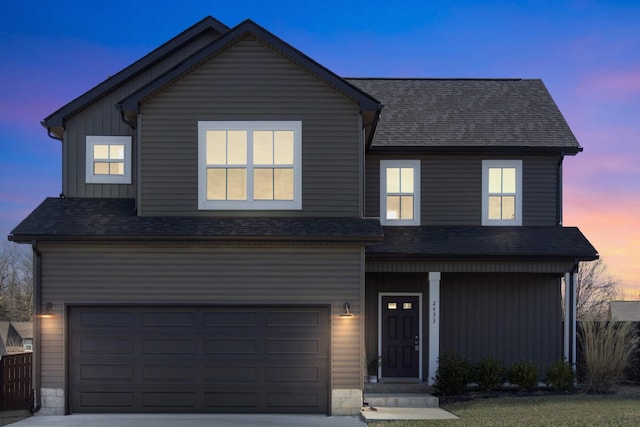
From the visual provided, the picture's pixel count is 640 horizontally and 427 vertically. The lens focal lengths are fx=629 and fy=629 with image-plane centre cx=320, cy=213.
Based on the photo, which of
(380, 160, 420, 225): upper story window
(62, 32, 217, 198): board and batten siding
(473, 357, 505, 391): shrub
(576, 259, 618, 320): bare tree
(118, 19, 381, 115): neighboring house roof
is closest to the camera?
(118, 19, 381, 115): neighboring house roof

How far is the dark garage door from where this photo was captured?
12.3m

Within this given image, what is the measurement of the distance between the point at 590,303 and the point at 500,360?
1149 inches

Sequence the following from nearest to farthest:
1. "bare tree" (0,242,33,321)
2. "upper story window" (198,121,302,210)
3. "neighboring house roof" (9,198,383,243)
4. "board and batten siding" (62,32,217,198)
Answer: "neighboring house roof" (9,198,383,243), "upper story window" (198,121,302,210), "board and batten siding" (62,32,217,198), "bare tree" (0,242,33,321)

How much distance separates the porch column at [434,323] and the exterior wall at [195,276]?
2.97 m

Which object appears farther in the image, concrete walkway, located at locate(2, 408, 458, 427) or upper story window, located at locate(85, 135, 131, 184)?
upper story window, located at locate(85, 135, 131, 184)

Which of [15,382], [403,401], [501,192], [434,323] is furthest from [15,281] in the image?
[501,192]

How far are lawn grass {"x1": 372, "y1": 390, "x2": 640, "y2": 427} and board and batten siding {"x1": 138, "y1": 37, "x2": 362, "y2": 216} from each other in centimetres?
450

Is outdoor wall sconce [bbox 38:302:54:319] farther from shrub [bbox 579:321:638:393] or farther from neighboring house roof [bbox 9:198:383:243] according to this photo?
shrub [bbox 579:321:638:393]

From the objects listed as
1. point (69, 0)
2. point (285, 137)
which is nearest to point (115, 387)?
point (285, 137)

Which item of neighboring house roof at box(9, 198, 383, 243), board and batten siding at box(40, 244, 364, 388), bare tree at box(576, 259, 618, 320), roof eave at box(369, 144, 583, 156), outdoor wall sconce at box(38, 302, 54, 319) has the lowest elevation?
bare tree at box(576, 259, 618, 320)

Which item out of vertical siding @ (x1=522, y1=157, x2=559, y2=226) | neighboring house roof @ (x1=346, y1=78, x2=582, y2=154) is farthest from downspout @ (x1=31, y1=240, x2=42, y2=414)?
vertical siding @ (x1=522, y1=157, x2=559, y2=226)

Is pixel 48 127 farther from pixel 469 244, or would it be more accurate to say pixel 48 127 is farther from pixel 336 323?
pixel 469 244

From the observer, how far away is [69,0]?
22156 mm

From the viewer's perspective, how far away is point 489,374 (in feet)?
47.8
